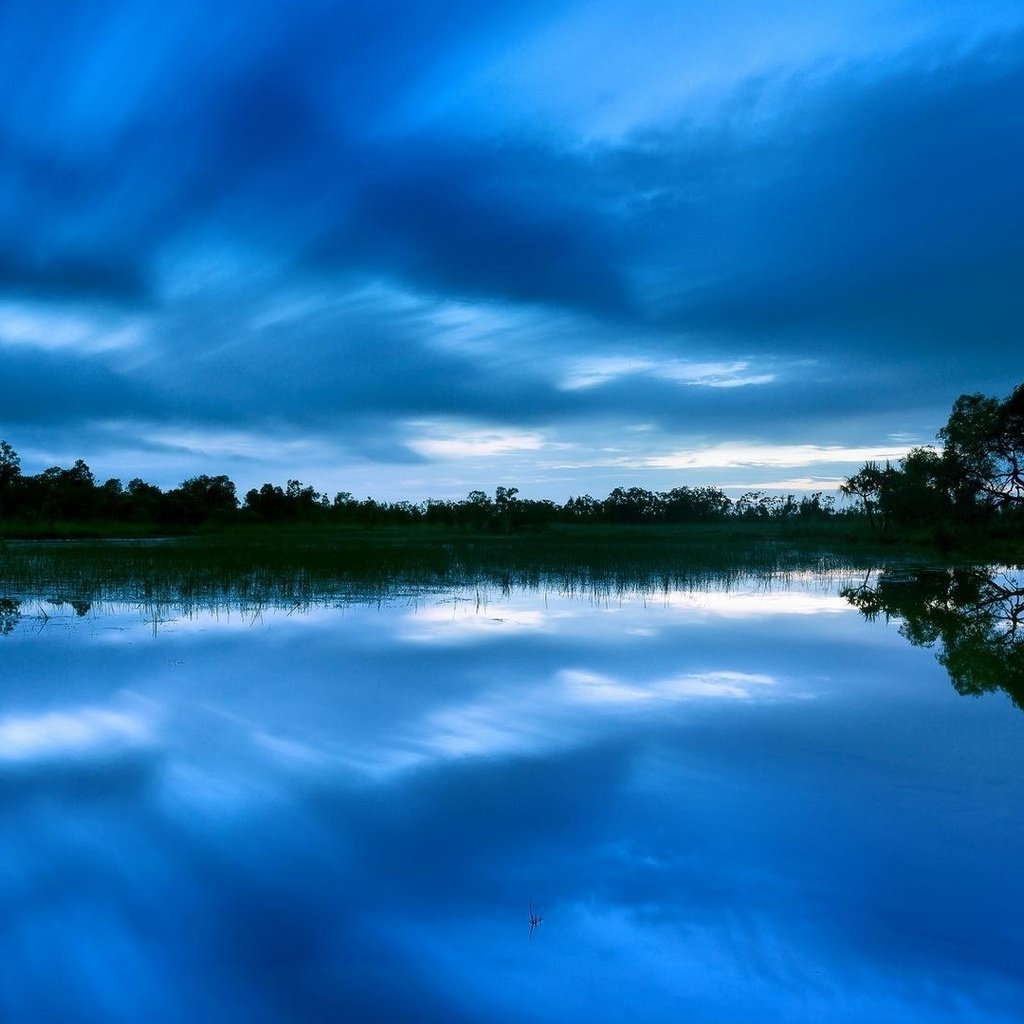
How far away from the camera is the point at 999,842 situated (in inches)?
208

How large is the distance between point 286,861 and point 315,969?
113cm

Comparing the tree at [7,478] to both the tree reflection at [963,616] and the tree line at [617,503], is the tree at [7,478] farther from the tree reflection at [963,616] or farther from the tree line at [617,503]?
the tree reflection at [963,616]

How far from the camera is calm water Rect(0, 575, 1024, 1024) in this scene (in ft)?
12.8

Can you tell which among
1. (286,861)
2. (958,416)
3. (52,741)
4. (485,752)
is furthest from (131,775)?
(958,416)

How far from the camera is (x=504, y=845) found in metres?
5.30

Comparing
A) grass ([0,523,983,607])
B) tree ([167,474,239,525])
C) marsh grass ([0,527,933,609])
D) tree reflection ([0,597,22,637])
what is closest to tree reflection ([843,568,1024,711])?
marsh grass ([0,527,933,609])

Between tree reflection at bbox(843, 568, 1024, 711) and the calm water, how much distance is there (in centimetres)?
165

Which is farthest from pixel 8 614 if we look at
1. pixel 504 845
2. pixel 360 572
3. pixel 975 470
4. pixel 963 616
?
pixel 975 470

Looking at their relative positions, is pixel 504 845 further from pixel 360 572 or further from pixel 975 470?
pixel 975 470

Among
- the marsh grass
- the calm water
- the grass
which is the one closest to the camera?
the calm water

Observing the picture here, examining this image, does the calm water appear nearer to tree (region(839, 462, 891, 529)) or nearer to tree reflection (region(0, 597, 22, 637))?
tree reflection (region(0, 597, 22, 637))

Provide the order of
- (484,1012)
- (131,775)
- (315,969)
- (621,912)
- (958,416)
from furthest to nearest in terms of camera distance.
Result: (958,416)
(131,775)
(621,912)
(315,969)
(484,1012)

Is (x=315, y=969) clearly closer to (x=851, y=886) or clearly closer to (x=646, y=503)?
(x=851, y=886)

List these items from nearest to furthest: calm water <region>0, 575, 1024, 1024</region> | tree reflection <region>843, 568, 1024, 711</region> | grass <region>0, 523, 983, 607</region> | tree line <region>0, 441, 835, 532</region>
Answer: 1. calm water <region>0, 575, 1024, 1024</region>
2. tree reflection <region>843, 568, 1024, 711</region>
3. grass <region>0, 523, 983, 607</region>
4. tree line <region>0, 441, 835, 532</region>
